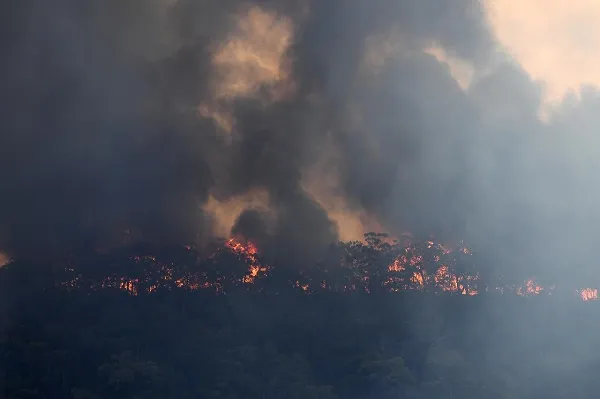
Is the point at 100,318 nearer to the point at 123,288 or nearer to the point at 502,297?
the point at 123,288

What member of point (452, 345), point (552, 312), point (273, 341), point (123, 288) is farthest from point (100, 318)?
point (552, 312)

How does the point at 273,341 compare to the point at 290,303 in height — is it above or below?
below

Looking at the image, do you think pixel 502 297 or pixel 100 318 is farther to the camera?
pixel 502 297

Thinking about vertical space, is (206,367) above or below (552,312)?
→ below

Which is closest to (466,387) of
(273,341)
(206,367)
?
(273,341)

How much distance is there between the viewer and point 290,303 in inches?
3238

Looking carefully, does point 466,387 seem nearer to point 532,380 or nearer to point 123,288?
point 532,380

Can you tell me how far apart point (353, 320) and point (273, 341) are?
33.1ft

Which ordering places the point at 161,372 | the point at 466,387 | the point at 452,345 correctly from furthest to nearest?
the point at 452,345 → the point at 466,387 → the point at 161,372

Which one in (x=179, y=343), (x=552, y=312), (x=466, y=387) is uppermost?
(x=552, y=312)

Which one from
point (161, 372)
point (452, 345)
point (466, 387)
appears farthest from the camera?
point (452, 345)

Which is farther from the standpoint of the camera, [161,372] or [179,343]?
[179,343]

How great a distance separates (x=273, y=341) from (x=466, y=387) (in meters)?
21.6

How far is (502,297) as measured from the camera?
8400cm
